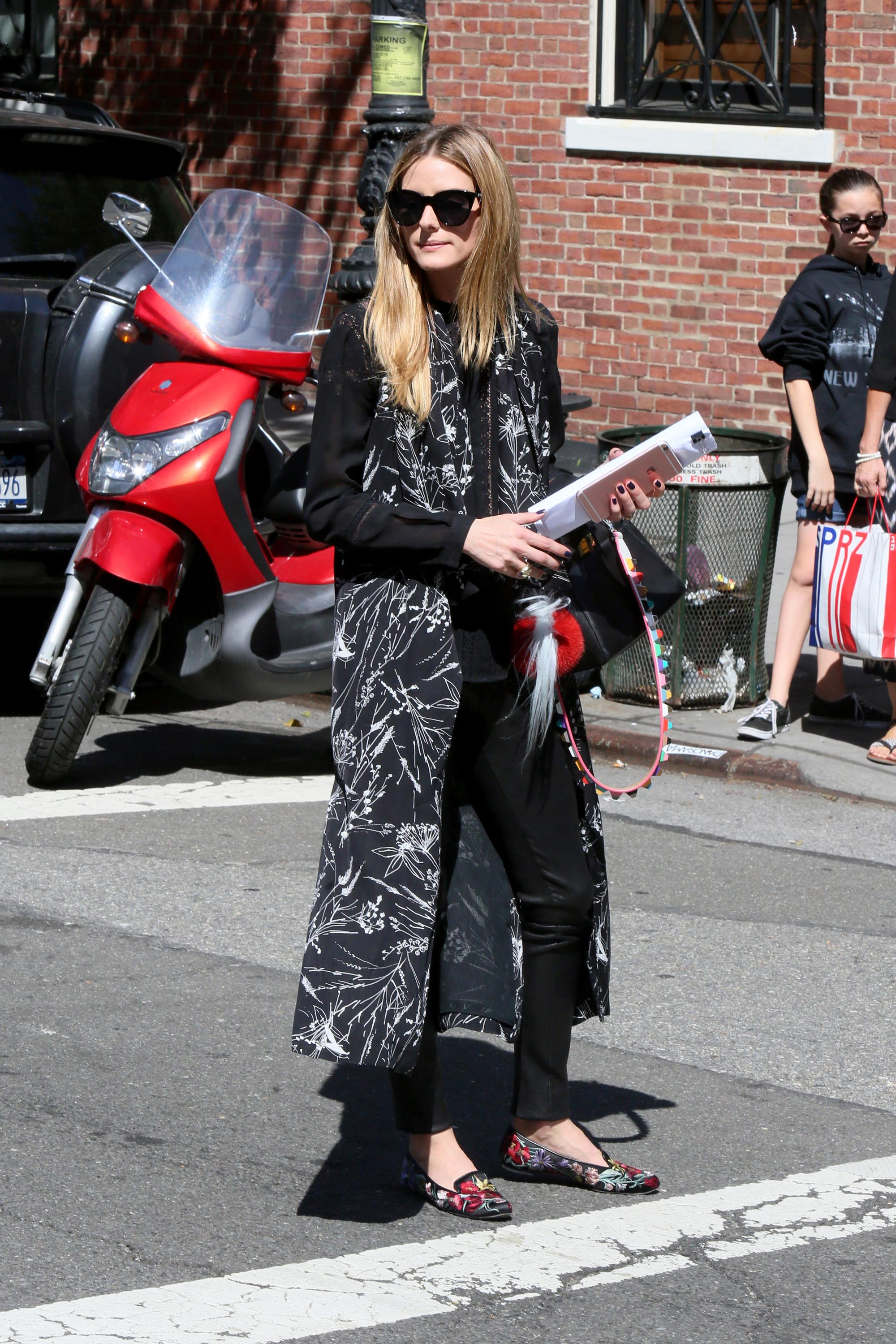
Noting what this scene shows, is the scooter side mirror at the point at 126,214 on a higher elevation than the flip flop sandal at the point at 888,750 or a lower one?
higher

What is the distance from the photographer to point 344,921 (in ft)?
11.4

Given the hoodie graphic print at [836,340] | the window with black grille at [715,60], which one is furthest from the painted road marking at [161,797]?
the window with black grille at [715,60]

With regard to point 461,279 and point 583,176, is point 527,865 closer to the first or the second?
point 461,279

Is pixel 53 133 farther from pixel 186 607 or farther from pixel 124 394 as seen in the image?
pixel 186 607

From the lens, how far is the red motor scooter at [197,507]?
21.1 ft

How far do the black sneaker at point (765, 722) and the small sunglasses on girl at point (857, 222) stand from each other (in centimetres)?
177

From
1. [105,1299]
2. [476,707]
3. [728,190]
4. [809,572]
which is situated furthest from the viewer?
[728,190]

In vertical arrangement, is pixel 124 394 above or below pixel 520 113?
below

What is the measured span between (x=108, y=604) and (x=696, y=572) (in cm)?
237

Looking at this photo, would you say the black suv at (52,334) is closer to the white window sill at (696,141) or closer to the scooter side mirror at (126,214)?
the scooter side mirror at (126,214)

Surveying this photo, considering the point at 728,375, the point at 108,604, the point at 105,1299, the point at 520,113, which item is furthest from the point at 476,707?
the point at 520,113

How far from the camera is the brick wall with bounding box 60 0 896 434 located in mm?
11258

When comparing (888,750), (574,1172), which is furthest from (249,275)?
(574,1172)

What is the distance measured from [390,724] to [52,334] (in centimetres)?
423
